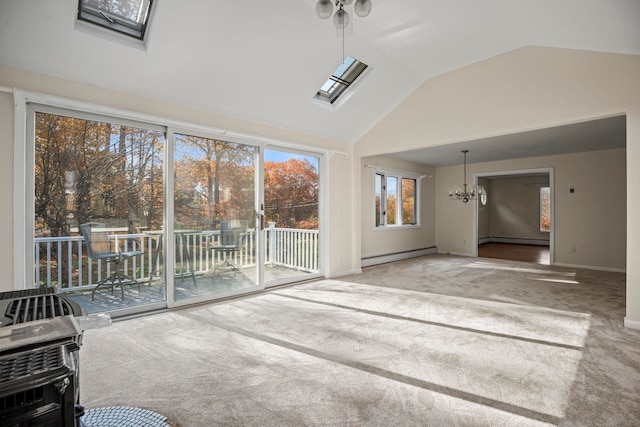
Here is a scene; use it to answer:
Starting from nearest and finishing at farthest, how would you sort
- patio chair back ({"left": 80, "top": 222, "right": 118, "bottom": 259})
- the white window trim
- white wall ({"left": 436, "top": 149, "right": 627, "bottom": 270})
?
patio chair back ({"left": 80, "top": 222, "right": 118, "bottom": 259}), white wall ({"left": 436, "top": 149, "right": 627, "bottom": 270}), the white window trim

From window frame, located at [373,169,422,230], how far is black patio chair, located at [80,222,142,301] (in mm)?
4807

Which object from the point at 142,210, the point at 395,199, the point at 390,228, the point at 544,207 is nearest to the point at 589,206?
the point at 395,199

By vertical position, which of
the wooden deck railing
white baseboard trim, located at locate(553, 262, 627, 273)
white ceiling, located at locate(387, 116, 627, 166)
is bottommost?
white baseboard trim, located at locate(553, 262, 627, 273)

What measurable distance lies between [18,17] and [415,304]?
4.53 m

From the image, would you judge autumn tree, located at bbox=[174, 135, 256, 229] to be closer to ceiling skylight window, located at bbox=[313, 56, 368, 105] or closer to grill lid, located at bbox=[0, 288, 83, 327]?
ceiling skylight window, located at bbox=[313, 56, 368, 105]

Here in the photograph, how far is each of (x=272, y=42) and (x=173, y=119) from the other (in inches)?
54.3

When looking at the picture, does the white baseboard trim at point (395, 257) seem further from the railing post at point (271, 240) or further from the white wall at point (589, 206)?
the white wall at point (589, 206)

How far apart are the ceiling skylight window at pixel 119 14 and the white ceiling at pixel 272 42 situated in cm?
13

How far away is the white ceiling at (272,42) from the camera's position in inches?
107

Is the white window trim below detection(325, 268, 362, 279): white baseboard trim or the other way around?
the other way around

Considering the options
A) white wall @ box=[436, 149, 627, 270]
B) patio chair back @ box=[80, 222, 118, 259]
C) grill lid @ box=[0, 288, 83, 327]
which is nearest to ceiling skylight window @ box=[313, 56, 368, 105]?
patio chair back @ box=[80, 222, 118, 259]

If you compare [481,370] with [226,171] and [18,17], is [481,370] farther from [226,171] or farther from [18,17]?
[18,17]

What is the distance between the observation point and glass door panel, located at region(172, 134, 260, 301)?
3.87 meters

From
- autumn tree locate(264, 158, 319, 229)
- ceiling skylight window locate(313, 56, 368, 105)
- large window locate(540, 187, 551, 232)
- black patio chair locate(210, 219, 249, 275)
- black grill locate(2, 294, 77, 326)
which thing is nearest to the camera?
black grill locate(2, 294, 77, 326)
